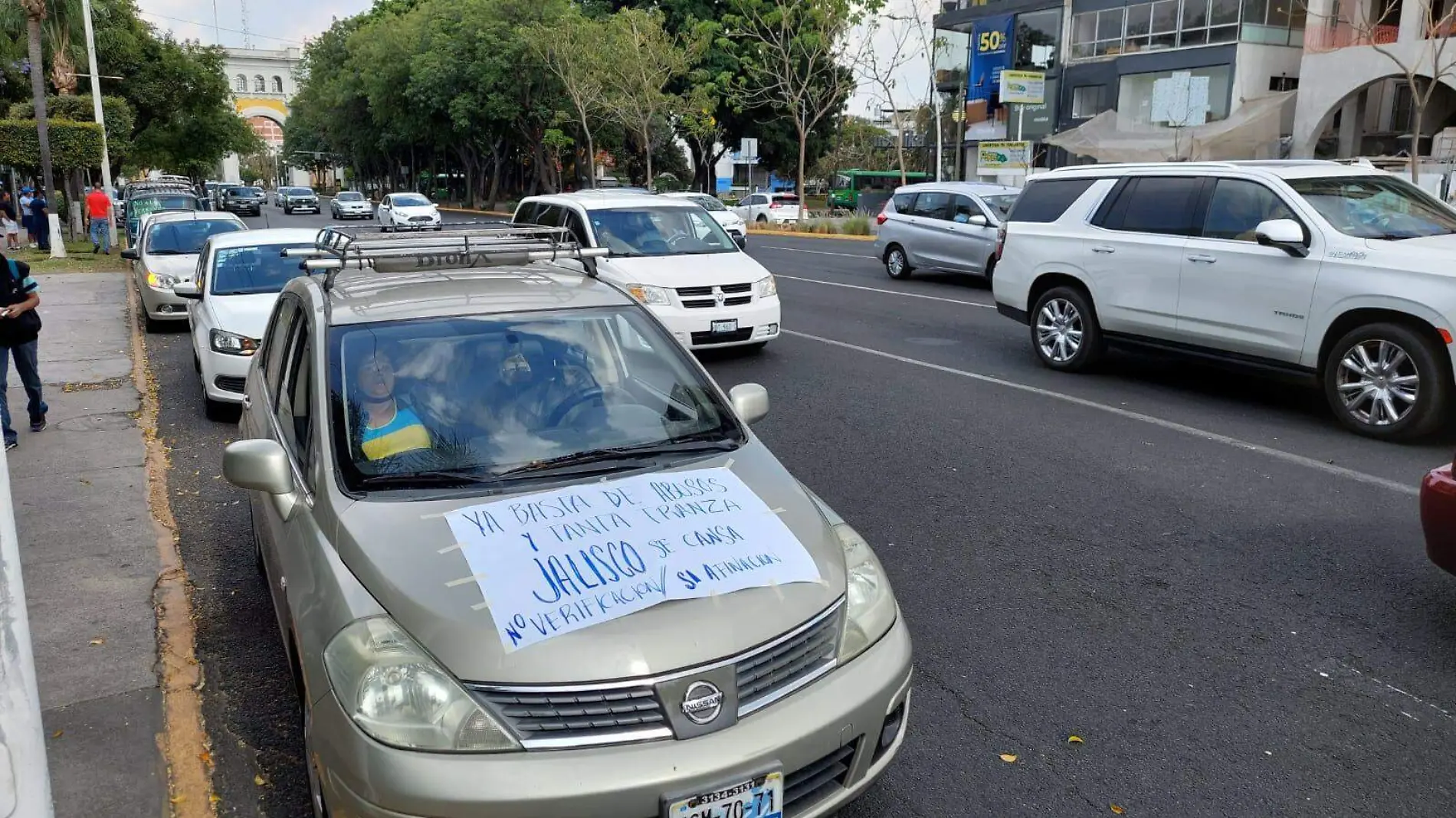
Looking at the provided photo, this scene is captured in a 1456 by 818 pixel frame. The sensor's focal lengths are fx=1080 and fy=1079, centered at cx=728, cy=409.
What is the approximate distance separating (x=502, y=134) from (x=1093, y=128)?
109 feet

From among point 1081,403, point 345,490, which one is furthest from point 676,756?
point 1081,403

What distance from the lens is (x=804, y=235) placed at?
34.3 m

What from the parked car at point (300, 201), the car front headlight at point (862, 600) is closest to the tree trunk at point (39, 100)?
the parked car at point (300, 201)

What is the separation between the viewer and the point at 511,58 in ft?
→ 172

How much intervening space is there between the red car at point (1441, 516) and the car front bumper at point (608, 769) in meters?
2.87

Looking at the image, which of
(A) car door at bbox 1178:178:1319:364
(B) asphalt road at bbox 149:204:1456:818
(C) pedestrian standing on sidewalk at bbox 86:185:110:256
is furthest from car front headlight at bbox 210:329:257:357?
(C) pedestrian standing on sidewalk at bbox 86:185:110:256

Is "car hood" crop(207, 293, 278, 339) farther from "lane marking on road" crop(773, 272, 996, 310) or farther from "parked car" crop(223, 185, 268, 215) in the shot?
"parked car" crop(223, 185, 268, 215)

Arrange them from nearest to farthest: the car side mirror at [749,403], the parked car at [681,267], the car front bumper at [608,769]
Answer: the car front bumper at [608,769] → the car side mirror at [749,403] → the parked car at [681,267]

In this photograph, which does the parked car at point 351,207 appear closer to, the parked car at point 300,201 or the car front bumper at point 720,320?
the parked car at point 300,201

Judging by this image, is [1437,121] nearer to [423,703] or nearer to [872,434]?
[872,434]

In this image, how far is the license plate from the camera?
2586mm

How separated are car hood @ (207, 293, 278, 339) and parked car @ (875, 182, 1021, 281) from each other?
33.7 ft

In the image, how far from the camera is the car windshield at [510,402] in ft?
11.5

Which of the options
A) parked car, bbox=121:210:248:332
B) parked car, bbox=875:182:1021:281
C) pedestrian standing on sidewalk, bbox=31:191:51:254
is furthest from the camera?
pedestrian standing on sidewalk, bbox=31:191:51:254
